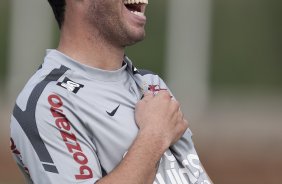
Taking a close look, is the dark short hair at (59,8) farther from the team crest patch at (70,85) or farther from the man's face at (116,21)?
the team crest patch at (70,85)

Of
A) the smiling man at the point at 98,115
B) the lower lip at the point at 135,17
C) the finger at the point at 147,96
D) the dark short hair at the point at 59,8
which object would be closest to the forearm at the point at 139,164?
the smiling man at the point at 98,115

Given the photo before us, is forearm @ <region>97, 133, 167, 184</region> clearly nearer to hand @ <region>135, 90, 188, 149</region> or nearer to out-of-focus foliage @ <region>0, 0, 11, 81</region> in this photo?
hand @ <region>135, 90, 188, 149</region>

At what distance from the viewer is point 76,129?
284 centimetres

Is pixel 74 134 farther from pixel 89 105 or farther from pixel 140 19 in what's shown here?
pixel 140 19

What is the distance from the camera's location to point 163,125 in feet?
9.85

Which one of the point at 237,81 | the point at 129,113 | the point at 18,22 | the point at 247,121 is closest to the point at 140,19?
the point at 129,113

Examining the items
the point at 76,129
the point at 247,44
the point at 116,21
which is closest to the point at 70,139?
the point at 76,129

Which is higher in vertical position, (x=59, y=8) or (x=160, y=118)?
(x=59, y=8)

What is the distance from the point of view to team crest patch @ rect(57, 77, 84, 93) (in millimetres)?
2947

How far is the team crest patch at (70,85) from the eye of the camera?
2947 millimetres

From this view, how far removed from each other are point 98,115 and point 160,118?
24 centimetres

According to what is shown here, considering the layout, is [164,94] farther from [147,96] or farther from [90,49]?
[90,49]

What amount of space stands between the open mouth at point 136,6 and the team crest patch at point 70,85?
0.45 meters

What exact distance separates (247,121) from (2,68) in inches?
184
